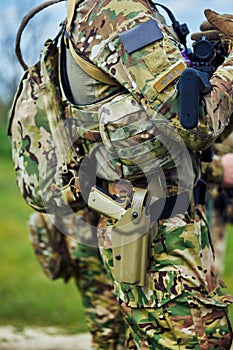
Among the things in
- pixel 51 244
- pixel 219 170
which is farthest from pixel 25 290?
pixel 219 170

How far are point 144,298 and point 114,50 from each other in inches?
35.9

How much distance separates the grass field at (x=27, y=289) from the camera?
Answer: 636 cm

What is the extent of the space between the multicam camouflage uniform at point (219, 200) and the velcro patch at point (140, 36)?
2.87ft

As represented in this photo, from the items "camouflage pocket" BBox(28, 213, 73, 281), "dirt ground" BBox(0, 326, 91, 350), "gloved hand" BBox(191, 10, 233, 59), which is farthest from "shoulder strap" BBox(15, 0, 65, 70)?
"dirt ground" BBox(0, 326, 91, 350)

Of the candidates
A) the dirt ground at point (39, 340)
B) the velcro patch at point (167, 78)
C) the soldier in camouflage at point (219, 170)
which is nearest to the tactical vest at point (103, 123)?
the velcro patch at point (167, 78)

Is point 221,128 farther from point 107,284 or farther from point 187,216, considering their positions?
point 107,284

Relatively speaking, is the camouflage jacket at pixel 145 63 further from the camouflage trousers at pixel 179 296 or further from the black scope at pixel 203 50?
the camouflage trousers at pixel 179 296

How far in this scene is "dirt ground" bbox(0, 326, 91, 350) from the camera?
5445 mm

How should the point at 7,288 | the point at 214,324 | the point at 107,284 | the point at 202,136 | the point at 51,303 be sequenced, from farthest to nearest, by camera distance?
the point at 7,288 → the point at 51,303 → the point at 107,284 → the point at 214,324 → the point at 202,136

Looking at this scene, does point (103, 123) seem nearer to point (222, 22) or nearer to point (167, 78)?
point (167, 78)

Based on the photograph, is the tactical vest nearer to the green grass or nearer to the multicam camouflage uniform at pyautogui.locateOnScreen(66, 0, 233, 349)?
the multicam camouflage uniform at pyautogui.locateOnScreen(66, 0, 233, 349)

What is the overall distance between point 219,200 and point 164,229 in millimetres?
1662

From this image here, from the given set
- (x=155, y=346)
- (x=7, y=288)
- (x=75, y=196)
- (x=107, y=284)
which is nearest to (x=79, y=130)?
(x=75, y=196)

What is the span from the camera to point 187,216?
309 centimetres
